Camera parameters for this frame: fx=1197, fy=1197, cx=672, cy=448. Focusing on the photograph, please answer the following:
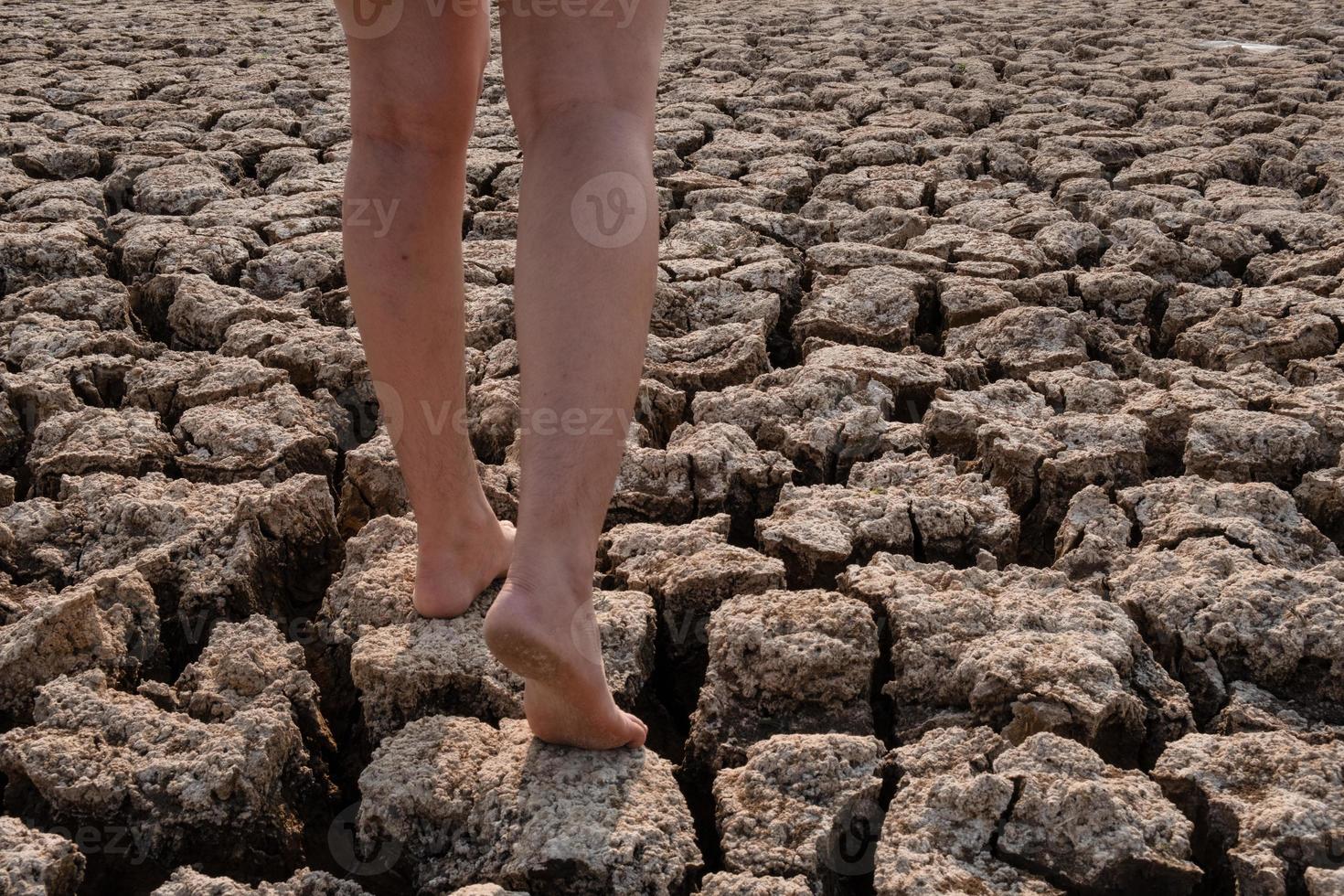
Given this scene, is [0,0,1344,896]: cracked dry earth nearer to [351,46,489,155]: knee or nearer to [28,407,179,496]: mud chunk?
[28,407,179,496]: mud chunk

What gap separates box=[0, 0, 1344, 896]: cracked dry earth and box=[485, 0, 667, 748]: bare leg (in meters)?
0.23

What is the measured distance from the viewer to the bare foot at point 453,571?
1471mm

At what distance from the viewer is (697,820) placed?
131cm

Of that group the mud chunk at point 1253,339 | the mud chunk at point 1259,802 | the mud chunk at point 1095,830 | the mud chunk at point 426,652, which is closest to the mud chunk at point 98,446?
the mud chunk at point 426,652

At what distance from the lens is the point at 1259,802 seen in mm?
1189

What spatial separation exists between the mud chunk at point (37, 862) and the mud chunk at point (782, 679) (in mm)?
640

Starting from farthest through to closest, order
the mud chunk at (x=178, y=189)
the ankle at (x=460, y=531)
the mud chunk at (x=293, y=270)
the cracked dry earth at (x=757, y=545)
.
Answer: the mud chunk at (x=178, y=189), the mud chunk at (x=293, y=270), the ankle at (x=460, y=531), the cracked dry earth at (x=757, y=545)

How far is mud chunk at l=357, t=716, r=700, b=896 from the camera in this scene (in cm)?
114

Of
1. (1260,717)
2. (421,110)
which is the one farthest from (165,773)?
(1260,717)

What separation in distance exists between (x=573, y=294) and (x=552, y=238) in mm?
63

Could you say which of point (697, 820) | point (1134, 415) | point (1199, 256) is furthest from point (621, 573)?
point (1199, 256)

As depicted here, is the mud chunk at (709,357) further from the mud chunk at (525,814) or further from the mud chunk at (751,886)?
the mud chunk at (751,886)

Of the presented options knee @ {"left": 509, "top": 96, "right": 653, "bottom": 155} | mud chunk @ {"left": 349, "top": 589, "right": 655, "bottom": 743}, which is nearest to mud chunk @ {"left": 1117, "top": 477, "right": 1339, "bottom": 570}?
mud chunk @ {"left": 349, "top": 589, "right": 655, "bottom": 743}

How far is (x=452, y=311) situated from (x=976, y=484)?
2.84 ft
